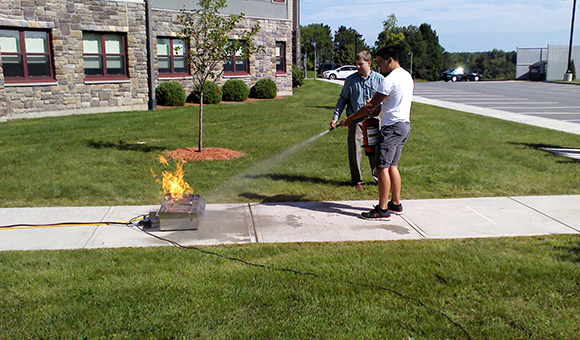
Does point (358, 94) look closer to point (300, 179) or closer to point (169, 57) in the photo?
point (300, 179)

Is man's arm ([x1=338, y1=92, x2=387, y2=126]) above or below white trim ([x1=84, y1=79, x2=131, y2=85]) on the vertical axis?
below

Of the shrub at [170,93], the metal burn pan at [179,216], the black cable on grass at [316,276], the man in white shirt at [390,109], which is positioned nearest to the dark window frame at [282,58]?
the shrub at [170,93]

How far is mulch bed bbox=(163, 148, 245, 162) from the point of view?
959cm

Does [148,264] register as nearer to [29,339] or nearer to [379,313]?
[29,339]

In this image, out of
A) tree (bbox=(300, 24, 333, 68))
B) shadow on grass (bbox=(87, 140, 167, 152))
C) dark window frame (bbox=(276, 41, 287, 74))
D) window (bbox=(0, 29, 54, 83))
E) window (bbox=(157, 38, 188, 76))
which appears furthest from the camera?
tree (bbox=(300, 24, 333, 68))

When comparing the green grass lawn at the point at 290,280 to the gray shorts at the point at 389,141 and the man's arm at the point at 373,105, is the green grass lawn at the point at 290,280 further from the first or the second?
the man's arm at the point at 373,105

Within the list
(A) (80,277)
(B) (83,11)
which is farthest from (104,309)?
(B) (83,11)

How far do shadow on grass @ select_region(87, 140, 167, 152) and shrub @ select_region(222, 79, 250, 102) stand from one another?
1163 cm

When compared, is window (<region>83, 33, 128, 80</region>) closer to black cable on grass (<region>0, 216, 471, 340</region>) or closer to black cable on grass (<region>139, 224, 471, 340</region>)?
black cable on grass (<region>0, 216, 471, 340</region>)

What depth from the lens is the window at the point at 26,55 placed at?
16.1 metres

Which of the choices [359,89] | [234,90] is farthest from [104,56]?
[359,89]

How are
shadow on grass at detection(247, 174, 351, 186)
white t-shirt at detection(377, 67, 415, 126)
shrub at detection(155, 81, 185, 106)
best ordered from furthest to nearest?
shrub at detection(155, 81, 185, 106)
shadow on grass at detection(247, 174, 351, 186)
white t-shirt at detection(377, 67, 415, 126)

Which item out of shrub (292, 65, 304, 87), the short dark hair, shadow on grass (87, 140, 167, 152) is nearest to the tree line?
shrub (292, 65, 304, 87)

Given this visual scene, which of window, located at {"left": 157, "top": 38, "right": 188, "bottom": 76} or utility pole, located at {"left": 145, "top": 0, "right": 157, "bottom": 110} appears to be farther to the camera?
window, located at {"left": 157, "top": 38, "right": 188, "bottom": 76}
